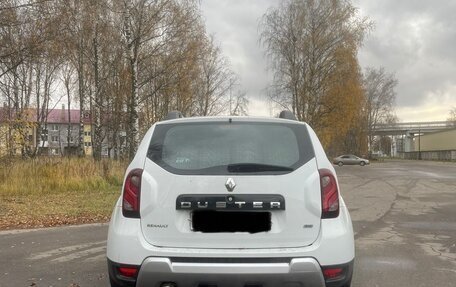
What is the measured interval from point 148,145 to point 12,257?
409 centimetres

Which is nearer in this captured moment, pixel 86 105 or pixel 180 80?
pixel 180 80

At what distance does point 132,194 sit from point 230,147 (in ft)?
2.71

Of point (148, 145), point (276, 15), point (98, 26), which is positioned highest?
Result: point (276, 15)

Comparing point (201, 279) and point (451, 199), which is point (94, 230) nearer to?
point (201, 279)

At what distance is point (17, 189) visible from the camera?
50.9 ft

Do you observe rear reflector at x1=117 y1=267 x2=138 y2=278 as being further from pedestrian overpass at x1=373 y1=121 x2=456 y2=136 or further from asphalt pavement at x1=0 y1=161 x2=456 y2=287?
pedestrian overpass at x1=373 y1=121 x2=456 y2=136

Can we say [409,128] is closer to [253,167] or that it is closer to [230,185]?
[253,167]

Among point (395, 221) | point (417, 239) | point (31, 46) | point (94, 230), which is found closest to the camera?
point (417, 239)

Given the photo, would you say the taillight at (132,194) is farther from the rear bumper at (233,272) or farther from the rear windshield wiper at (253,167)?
the rear windshield wiper at (253,167)

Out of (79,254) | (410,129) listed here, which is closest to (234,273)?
(79,254)

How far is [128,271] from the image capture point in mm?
3561

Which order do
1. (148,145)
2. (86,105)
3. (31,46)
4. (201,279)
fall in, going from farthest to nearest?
1. (86,105)
2. (31,46)
3. (148,145)
4. (201,279)

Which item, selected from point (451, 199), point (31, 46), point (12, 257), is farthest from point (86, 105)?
point (12, 257)

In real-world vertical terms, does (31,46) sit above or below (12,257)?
above
